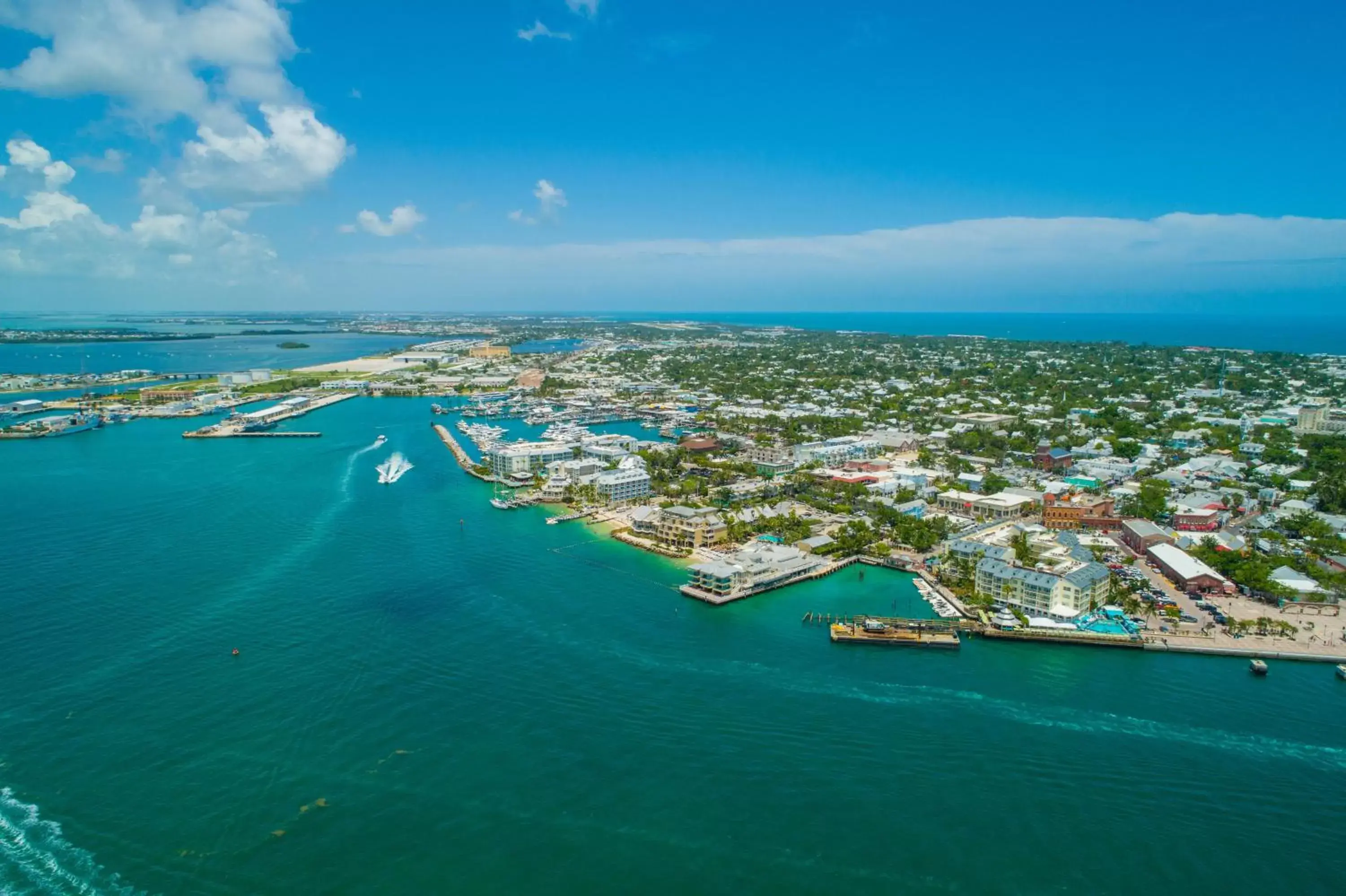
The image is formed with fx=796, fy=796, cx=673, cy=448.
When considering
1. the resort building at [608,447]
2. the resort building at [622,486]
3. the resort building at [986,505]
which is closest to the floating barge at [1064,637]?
the resort building at [986,505]

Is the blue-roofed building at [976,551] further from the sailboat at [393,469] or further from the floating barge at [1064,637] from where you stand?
the sailboat at [393,469]

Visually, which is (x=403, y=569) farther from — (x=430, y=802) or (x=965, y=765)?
(x=965, y=765)

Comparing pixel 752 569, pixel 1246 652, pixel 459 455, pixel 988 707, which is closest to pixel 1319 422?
pixel 1246 652

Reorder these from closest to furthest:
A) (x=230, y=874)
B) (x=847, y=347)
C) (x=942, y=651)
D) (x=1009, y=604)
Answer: (x=230, y=874)
(x=942, y=651)
(x=1009, y=604)
(x=847, y=347)

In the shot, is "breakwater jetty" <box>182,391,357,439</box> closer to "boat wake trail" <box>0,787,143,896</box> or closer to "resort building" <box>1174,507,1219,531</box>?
"boat wake trail" <box>0,787,143,896</box>

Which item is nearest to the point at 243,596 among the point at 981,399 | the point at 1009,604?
the point at 1009,604

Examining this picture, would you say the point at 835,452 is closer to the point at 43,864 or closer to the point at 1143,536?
the point at 1143,536

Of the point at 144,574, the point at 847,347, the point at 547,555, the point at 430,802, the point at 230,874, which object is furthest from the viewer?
the point at 847,347
